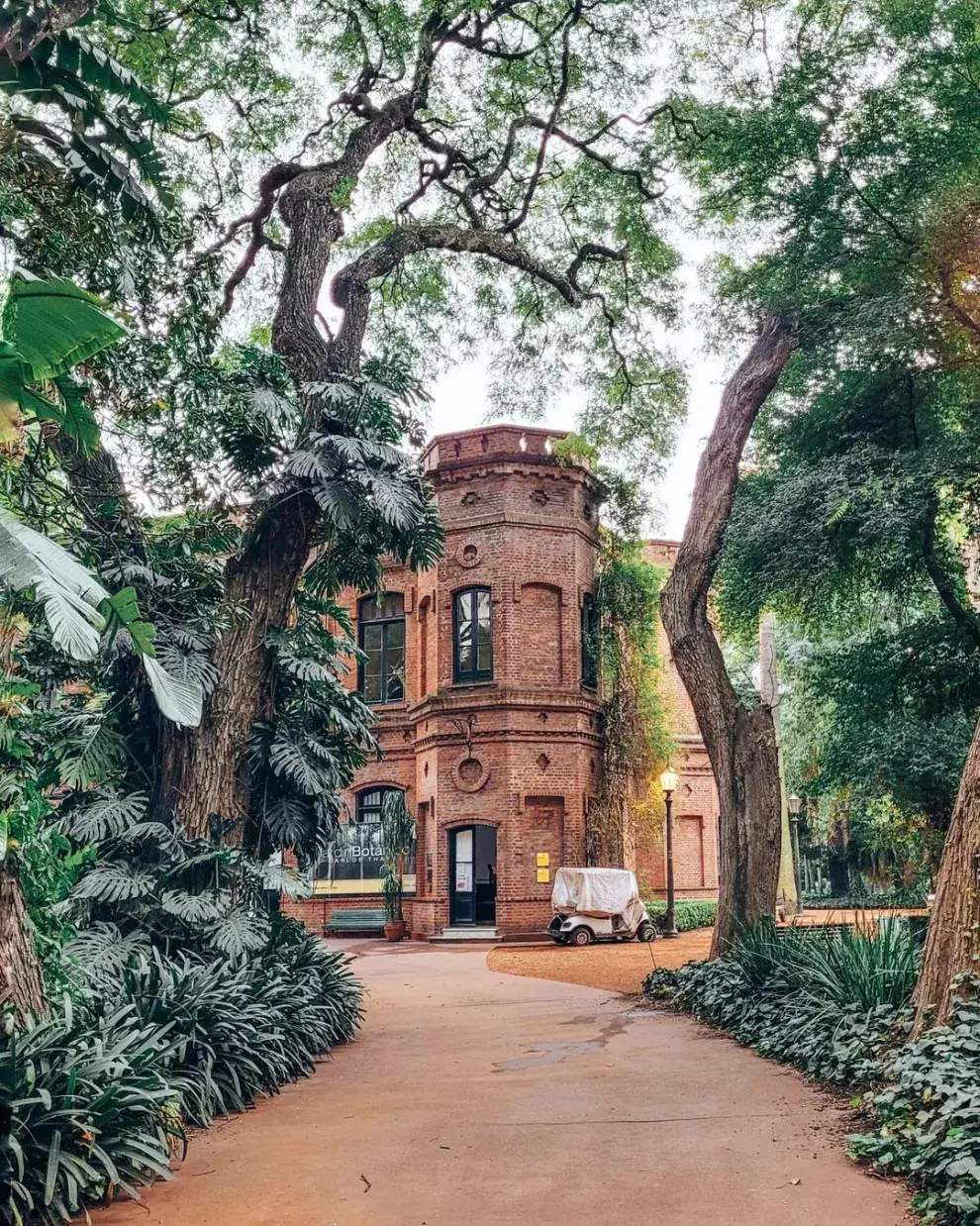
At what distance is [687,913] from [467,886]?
492cm

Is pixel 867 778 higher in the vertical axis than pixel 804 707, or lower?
lower

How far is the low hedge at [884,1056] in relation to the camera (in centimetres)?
459

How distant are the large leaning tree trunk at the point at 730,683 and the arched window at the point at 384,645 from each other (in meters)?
13.5

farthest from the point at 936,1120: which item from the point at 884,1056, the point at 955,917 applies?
the point at 884,1056

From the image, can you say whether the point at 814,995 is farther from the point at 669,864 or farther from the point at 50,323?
the point at 669,864

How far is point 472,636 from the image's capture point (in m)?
22.6

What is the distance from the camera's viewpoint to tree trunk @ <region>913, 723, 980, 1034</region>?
20.0ft

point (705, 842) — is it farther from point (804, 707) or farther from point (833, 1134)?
point (833, 1134)

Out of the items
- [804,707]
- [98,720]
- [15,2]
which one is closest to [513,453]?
[804,707]

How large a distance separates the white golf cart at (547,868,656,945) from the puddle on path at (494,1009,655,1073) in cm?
895

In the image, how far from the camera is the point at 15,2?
5410 millimetres

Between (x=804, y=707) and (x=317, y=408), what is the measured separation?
18827 millimetres

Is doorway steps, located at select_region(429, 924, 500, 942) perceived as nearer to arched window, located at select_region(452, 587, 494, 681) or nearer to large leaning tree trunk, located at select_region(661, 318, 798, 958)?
arched window, located at select_region(452, 587, 494, 681)

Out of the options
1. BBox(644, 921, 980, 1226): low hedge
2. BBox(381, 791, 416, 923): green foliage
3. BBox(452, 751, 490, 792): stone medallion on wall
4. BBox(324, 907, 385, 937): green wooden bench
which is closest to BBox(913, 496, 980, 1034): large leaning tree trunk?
BBox(644, 921, 980, 1226): low hedge
